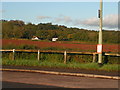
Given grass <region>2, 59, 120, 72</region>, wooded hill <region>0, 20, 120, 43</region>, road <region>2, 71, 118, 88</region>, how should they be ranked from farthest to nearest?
wooded hill <region>0, 20, 120, 43</region> → grass <region>2, 59, 120, 72</region> → road <region>2, 71, 118, 88</region>

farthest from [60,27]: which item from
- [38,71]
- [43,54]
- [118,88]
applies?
[118,88]

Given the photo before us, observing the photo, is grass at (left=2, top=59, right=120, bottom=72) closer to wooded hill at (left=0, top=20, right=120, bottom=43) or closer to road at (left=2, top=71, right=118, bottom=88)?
road at (left=2, top=71, right=118, bottom=88)

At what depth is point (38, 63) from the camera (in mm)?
20094

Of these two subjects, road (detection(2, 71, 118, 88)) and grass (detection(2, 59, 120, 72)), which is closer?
road (detection(2, 71, 118, 88))

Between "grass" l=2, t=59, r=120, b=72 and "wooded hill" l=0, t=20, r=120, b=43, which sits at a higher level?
"wooded hill" l=0, t=20, r=120, b=43

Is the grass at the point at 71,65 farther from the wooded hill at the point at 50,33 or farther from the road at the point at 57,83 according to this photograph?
the wooded hill at the point at 50,33

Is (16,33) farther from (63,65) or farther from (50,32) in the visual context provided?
(63,65)

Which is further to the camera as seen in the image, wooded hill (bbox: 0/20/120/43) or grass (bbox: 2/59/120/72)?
wooded hill (bbox: 0/20/120/43)

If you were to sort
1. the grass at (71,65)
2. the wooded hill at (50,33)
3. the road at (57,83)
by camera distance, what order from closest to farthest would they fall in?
the road at (57,83) < the grass at (71,65) < the wooded hill at (50,33)

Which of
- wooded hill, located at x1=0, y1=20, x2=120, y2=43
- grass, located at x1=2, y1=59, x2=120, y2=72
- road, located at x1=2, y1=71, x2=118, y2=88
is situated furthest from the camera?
wooded hill, located at x1=0, y1=20, x2=120, y2=43

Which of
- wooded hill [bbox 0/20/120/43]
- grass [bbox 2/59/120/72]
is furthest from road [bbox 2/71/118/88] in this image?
wooded hill [bbox 0/20/120/43]

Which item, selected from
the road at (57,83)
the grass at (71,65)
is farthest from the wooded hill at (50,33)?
the road at (57,83)

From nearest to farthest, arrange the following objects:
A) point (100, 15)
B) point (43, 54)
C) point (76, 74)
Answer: point (76, 74)
point (100, 15)
point (43, 54)

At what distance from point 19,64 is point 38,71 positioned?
4.40 metres
